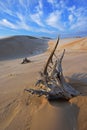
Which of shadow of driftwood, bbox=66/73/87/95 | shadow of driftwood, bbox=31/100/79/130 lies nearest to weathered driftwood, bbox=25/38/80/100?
shadow of driftwood, bbox=31/100/79/130

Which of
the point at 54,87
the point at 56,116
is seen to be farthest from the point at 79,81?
the point at 56,116

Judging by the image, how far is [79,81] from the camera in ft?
14.2

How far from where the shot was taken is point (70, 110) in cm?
306

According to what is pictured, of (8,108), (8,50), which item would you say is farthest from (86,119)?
(8,50)

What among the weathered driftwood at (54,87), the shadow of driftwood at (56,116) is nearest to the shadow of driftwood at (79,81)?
the weathered driftwood at (54,87)

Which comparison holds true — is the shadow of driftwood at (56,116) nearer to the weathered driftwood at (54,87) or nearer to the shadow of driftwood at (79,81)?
the weathered driftwood at (54,87)

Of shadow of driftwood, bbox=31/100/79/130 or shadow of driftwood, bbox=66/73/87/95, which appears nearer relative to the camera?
shadow of driftwood, bbox=31/100/79/130

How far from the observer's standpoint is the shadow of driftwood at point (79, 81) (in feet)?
12.6

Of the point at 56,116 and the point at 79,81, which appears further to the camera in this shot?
the point at 79,81

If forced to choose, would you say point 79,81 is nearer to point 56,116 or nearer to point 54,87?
point 54,87

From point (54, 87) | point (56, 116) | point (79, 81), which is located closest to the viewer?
point (56, 116)

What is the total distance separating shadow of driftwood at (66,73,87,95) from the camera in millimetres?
3851

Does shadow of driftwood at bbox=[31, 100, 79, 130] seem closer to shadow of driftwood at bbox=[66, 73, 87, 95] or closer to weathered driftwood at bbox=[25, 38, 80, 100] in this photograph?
weathered driftwood at bbox=[25, 38, 80, 100]

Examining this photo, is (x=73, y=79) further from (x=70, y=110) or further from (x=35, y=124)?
(x=35, y=124)
